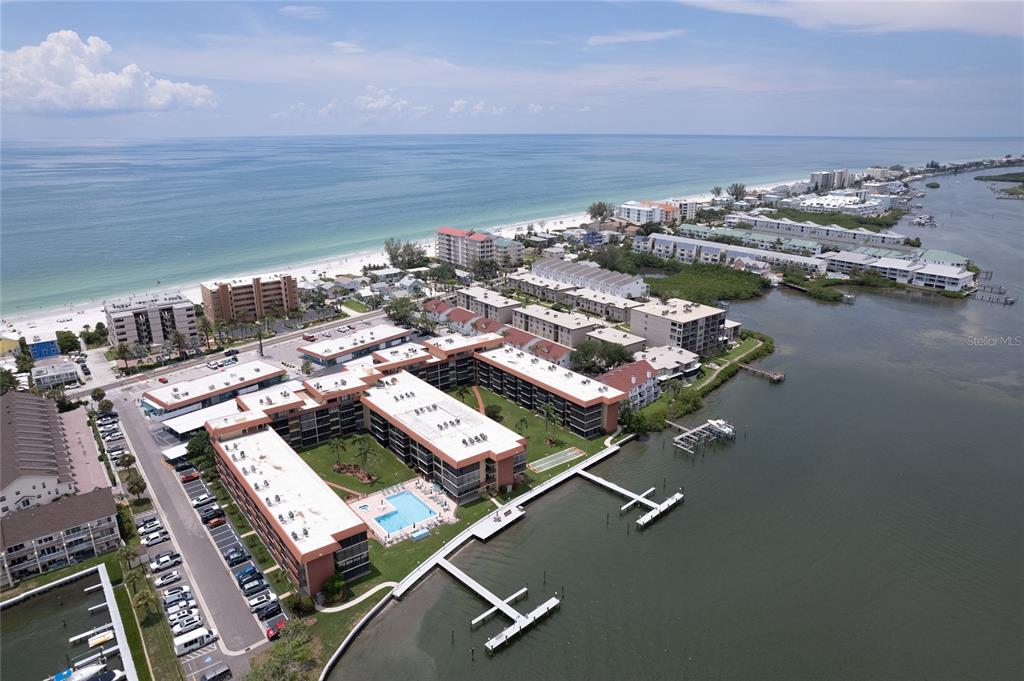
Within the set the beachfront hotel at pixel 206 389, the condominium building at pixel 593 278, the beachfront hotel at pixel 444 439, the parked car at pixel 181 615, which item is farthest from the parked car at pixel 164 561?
the condominium building at pixel 593 278

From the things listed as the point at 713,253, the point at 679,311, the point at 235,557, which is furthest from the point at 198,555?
the point at 713,253

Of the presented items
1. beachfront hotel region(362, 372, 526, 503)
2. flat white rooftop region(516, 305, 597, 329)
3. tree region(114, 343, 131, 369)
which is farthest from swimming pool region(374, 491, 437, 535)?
tree region(114, 343, 131, 369)

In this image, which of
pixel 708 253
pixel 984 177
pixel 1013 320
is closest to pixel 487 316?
pixel 708 253

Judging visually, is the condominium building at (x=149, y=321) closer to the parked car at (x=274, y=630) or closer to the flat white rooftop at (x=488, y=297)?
the flat white rooftop at (x=488, y=297)

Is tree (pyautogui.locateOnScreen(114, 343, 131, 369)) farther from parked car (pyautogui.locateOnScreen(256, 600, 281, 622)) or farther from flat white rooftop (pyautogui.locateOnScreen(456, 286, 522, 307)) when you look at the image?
parked car (pyautogui.locateOnScreen(256, 600, 281, 622))

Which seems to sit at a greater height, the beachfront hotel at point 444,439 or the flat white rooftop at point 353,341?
the flat white rooftop at point 353,341

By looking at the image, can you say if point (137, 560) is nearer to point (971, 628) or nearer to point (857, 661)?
point (857, 661)
